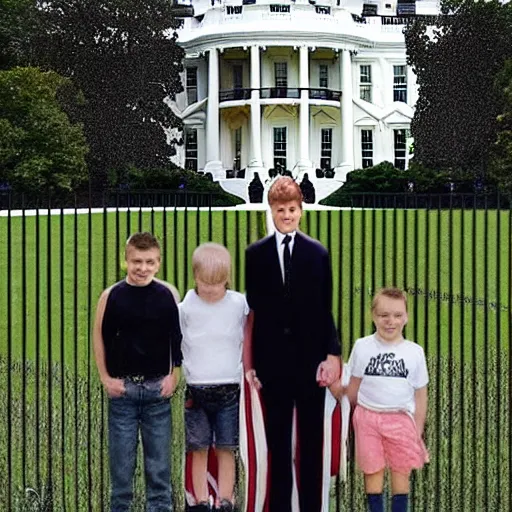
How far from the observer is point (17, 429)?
9.23m

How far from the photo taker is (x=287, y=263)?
6012 millimetres

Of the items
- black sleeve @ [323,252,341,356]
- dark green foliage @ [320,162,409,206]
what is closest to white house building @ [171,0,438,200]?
dark green foliage @ [320,162,409,206]

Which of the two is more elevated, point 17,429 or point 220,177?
point 220,177

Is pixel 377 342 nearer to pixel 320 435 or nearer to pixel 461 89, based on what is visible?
pixel 320 435

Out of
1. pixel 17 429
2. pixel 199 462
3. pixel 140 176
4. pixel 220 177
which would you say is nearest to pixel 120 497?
pixel 199 462

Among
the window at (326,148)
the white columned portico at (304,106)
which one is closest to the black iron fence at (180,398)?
the white columned portico at (304,106)

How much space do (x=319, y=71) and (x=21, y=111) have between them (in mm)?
24397

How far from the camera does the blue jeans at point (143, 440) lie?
20.2 feet

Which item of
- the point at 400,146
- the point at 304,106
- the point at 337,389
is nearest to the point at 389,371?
the point at 337,389

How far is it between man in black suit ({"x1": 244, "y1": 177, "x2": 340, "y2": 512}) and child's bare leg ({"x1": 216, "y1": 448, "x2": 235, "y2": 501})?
310 millimetres

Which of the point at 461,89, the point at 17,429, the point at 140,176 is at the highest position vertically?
the point at 461,89

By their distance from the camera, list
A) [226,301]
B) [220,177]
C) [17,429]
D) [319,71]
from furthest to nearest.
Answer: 1. [319,71]
2. [220,177]
3. [17,429]
4. [226,301]

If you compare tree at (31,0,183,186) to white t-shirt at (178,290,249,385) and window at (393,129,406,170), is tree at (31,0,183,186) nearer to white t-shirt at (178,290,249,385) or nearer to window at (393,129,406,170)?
window at (393,129,406,170)

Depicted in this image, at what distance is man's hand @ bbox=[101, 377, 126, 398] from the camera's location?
6.09 meters
